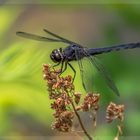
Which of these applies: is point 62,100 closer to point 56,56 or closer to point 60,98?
point 60,98

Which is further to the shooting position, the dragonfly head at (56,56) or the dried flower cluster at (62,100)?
the dragonfly head at (56,56)

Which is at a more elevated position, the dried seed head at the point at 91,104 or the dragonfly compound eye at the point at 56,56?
the dragonfly compound eye at the point at 56,56

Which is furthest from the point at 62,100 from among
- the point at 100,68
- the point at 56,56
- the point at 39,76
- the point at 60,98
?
the point at 39,76

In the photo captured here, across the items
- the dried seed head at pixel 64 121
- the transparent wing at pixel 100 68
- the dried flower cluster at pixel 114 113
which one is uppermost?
the transparent wing at pixel 100 68

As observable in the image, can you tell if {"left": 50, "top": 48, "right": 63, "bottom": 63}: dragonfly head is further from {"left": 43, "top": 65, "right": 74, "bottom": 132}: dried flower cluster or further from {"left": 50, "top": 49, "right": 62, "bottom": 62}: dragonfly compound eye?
{"left": 43, "top": 65, "right": 74, "bottom": 132}: dried flower cluster

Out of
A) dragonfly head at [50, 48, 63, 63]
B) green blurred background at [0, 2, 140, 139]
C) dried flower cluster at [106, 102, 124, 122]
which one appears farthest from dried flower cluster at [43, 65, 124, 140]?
green blurred background at [0, 2, 140, 139]

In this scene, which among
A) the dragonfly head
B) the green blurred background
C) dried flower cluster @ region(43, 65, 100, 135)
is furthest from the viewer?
the green blurred background

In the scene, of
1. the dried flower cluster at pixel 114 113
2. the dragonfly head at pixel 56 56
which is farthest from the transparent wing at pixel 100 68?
the dried flower cluster at pixel 114 113

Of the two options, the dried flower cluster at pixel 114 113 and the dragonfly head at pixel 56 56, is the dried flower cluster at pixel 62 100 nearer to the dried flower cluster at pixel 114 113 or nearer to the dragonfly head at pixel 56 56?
the dried flower cluster at pixel 114 113

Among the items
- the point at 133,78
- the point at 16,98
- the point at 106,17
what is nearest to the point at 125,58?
the point at 133,78

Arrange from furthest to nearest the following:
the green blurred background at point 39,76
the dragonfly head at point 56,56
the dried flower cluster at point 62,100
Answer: the green blurred background at point 39,76
the dragonfly head at point 56,56
the dried flower cluster at point 62,100

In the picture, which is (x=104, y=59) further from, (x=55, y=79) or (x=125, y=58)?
(x=55, y=79)
